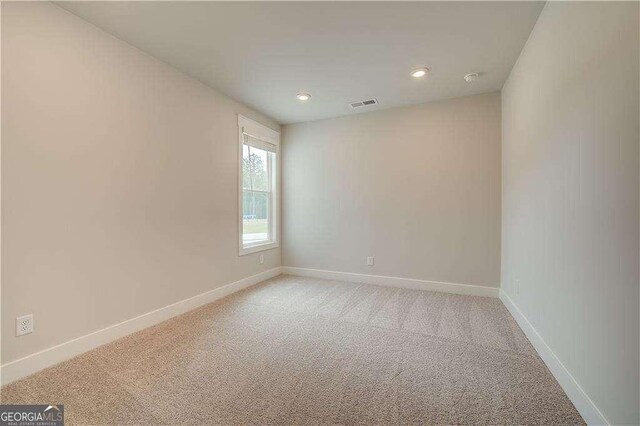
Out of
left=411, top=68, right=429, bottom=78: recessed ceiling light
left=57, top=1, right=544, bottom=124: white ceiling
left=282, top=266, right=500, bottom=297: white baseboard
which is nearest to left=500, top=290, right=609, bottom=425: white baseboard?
left=282, top=266, right=500, bottom=297: white baseboard

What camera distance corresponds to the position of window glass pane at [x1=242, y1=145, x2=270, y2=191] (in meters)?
3.94

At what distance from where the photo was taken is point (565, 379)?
1654 mm

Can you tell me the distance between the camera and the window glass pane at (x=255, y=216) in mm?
3982

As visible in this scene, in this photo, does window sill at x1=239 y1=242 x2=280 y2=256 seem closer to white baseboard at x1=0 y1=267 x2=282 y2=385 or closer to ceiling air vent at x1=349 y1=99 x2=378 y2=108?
white baseboard at x1=0 y1=267 x2=282 y2=385

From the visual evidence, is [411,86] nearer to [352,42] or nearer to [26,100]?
[352,42]

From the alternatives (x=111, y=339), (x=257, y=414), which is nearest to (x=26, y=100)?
(x=111, y=339)

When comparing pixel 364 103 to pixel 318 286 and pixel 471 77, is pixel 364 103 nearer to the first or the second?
pixel 471 77

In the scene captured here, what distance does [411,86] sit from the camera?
324 centimetres

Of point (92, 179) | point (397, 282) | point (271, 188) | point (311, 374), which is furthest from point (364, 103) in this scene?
point (311, 374)

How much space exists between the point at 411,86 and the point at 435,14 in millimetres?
1220

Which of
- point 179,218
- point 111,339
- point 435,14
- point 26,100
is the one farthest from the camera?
point 179,218

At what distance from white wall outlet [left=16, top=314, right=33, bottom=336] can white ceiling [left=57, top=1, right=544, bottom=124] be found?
6.93 feet

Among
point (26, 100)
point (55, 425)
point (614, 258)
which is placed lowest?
point (55, 425)

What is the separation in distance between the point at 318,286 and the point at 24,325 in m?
2.83
